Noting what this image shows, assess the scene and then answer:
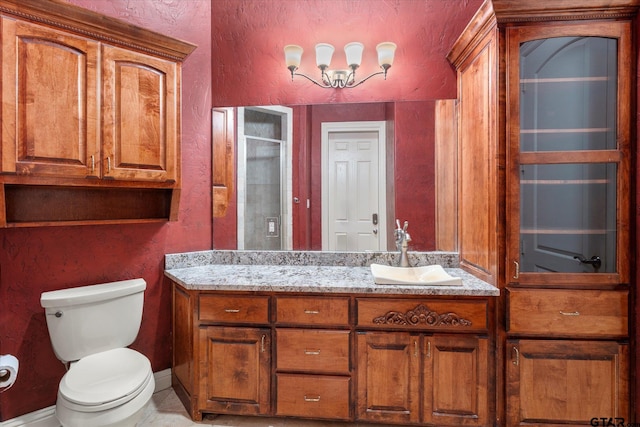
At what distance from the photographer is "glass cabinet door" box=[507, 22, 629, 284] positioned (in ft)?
5.58

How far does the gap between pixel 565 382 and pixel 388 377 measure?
3.00ft

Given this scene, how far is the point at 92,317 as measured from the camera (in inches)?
72.1

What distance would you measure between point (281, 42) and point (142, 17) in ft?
3.10

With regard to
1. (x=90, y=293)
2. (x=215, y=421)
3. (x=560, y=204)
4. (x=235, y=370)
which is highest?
(x=560, y=204)

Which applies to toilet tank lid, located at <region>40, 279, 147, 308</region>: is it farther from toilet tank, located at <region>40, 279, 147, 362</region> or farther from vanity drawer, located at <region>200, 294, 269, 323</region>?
vanity drawer, located at <region>200, 294, 269, 323</region>

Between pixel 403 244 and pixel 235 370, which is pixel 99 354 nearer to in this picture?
pixel 235 370

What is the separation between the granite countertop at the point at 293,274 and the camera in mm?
1796

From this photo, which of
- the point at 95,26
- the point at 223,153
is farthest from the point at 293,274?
the point at 95,26

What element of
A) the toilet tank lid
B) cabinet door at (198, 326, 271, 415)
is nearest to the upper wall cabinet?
the toilet tank lid

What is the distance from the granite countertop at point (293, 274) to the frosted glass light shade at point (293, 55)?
1363 millimetres

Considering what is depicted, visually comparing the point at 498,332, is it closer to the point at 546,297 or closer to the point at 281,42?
the point at 546,297

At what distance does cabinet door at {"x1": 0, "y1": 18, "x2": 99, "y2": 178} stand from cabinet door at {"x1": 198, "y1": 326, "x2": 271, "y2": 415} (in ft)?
3.84

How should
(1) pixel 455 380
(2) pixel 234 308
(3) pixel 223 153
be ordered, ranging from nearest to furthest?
(1) pixel 455 380, (2) pixel 234 308, (3) pixel 223 153

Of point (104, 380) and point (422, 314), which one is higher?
point (422, 314)
